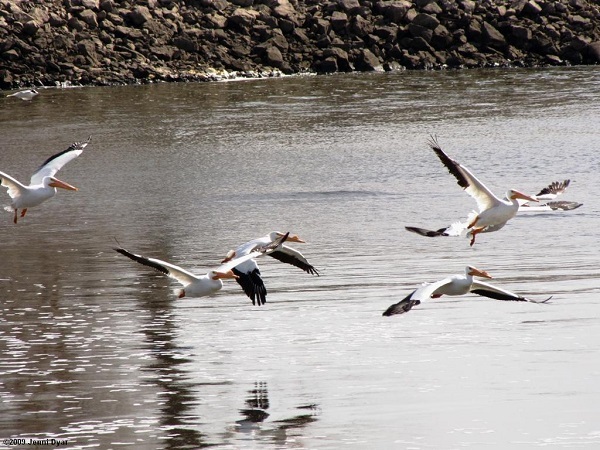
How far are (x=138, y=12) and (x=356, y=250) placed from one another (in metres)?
24.6

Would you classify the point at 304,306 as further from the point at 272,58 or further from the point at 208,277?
the point at 272,58

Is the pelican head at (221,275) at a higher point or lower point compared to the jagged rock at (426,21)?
lower

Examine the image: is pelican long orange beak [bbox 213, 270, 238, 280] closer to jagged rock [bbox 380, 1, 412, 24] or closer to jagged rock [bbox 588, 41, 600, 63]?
jagged rock [bbox 380, 1, 412, 24]

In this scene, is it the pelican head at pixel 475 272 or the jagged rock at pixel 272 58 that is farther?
the jagged rock at pixel 272 58

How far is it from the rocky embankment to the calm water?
36.1 ft

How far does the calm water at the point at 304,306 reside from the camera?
8516 millimetres

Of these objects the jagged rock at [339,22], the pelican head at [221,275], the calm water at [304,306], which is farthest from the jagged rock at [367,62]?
the pelican head at [221,275]

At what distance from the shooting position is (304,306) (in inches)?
448

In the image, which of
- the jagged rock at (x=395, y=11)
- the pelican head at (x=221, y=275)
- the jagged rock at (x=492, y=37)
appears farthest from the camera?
the jagged rock at (x=492, y=37)

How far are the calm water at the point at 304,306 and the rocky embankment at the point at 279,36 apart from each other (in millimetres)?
11007

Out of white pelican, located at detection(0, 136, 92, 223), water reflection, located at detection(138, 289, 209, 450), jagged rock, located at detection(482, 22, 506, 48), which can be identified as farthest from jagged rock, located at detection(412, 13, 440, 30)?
water reflection, located at detection(138, 289, 209, 450)

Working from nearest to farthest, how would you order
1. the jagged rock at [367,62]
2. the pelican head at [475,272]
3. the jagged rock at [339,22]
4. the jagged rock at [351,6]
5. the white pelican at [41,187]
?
the pelican head at [475,272], the white pelican at [41,187], the jagged rock at [367,62], the jagged rock at [339,22], the jagged rock at [351,6]

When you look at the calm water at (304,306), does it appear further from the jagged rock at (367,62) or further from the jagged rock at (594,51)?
the jagged rock at (594,51)

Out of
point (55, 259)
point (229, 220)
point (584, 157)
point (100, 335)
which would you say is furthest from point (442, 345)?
point (584, 157)
